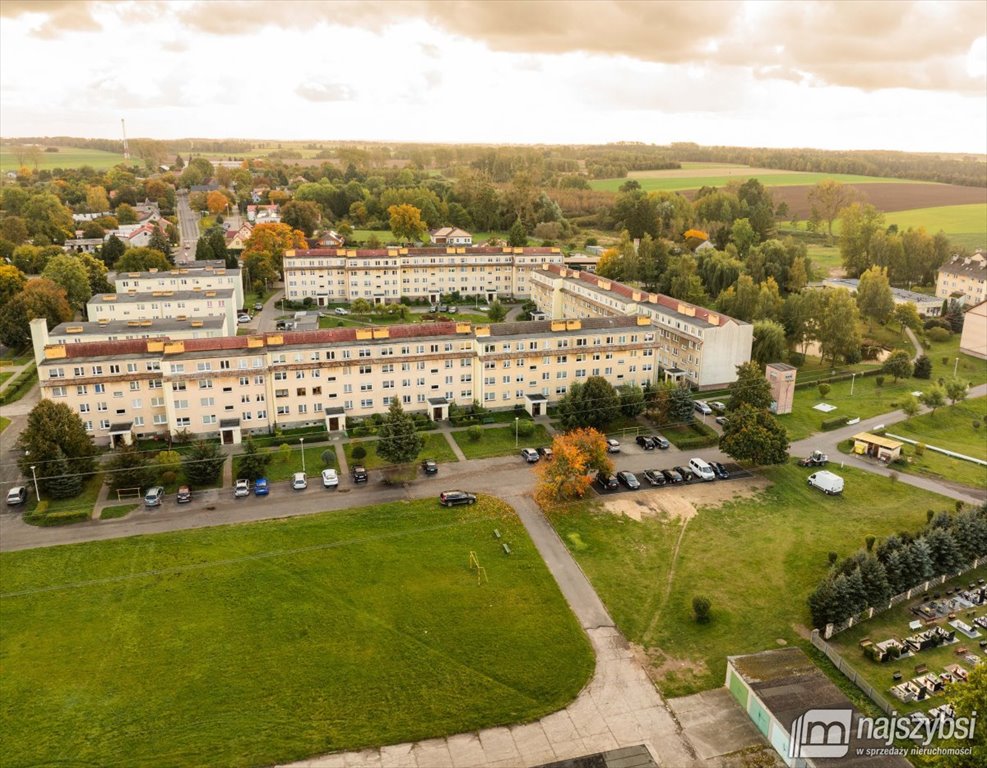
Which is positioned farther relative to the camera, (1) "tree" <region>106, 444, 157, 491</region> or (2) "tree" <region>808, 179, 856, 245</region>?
(2) "tree" <region>808, 179, 856, 245</region>

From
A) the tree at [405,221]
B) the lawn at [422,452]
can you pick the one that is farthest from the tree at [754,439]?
the tree at [405,221]

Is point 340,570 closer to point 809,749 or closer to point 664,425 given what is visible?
point 809,749

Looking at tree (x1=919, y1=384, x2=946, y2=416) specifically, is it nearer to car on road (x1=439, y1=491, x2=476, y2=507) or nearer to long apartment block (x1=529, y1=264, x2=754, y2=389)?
long apartment block (x1=529, y1=264, x2=754, y2=389)

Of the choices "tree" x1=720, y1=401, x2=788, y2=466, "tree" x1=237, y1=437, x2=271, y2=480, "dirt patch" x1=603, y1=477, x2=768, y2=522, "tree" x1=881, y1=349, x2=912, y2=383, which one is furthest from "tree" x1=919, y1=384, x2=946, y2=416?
"tree" x1=237, y1=437, x2=271, y2=480

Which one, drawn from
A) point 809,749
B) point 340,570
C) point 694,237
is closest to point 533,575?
point 340,570

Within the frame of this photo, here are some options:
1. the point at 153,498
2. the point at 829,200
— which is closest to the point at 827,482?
the point at 153,498
